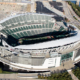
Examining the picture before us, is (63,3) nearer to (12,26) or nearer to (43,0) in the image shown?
(43,0)

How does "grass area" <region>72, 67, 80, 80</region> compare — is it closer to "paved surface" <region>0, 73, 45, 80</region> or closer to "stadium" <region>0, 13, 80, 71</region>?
"stadium" <region>0, 13, 80, 71</region>

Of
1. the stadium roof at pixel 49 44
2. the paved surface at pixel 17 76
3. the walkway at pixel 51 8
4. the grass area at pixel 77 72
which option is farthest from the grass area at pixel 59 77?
the walkway at pixel 51 8

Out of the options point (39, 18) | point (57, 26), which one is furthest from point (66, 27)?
point (39, 18)

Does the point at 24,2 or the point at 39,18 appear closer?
the point at 39,18

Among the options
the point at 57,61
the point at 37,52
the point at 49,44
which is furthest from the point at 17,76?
the point at 49,44

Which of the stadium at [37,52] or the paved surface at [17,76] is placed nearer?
the paved surface at [17,76]

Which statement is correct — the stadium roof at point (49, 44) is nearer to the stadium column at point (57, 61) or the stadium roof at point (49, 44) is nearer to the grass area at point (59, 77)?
the stadium column at point (57, 61)

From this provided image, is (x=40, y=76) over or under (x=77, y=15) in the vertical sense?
under

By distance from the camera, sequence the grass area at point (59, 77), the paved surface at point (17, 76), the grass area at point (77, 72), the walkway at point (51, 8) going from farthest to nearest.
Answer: the walkway at point (51, 8), the grass area at point (77, 72), the paved surface at point (17, 76), the grass area at point (59, 77)

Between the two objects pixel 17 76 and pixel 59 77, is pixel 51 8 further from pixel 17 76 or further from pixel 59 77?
pixel 17 76

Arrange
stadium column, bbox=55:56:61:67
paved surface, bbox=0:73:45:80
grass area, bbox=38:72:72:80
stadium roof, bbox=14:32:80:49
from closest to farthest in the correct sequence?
1. grass area, bbox=38:72:72:80
2. paved surface, bbox=0:73:45:80
3. stadium roof, bbox=14:32:80:49
4. stadium column, bbox=55:56:61:67

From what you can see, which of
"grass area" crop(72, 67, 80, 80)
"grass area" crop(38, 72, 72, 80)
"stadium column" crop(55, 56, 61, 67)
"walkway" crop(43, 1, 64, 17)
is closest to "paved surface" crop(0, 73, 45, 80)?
"grass area" crop(38, 72, 72, 80)
